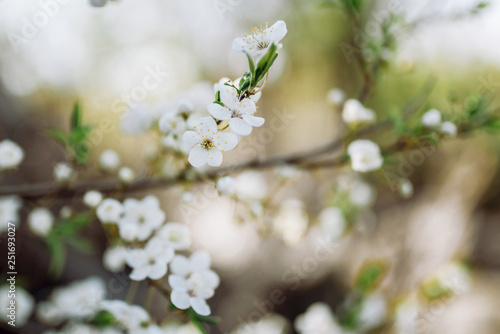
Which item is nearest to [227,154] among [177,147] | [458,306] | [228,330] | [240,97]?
[228,330]

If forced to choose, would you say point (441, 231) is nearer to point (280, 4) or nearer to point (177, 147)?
point (177, 147)

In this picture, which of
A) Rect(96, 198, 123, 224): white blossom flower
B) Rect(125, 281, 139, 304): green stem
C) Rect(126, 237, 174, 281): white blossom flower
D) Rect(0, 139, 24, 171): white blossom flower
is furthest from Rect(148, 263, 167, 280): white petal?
Rect(0, 139, 24, 171): white blossom flower

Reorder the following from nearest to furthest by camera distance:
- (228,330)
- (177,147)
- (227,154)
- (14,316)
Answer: (177,147)
(14,316)
(228,330)
(227,154)

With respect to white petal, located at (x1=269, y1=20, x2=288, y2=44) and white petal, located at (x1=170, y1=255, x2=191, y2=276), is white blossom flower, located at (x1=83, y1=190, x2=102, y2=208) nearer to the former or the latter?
white petal, located at (x1=170, y1=255, x2=191, y2=276)

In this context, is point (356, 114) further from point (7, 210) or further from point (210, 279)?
point (7, 210)

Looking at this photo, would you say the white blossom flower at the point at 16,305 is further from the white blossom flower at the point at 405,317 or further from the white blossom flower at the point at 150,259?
the white blossom flower at the point at 405,317

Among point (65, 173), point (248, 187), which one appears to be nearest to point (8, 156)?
point (65, 173)
